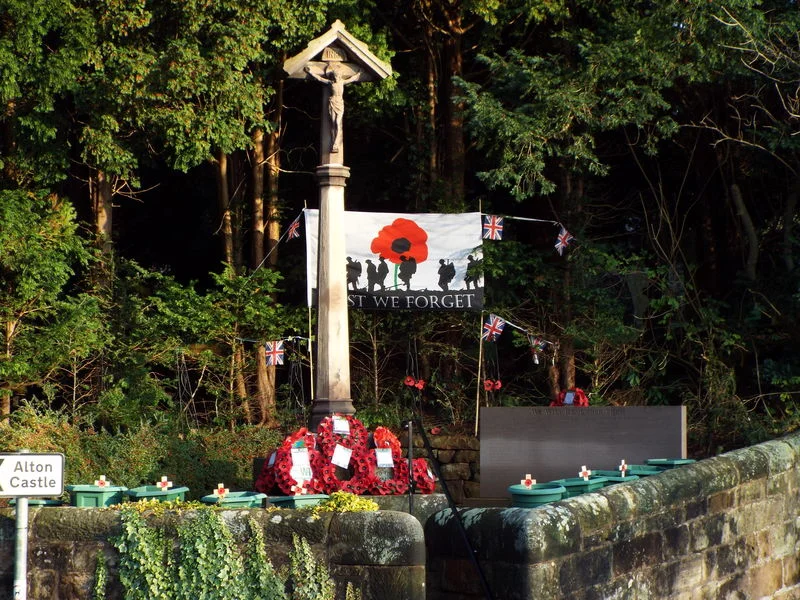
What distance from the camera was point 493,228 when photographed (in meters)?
14.8

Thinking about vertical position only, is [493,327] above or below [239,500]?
above

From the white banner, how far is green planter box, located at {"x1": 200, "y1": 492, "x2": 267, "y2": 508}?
8148 millimetres

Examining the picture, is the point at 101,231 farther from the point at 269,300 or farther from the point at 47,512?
the point at 47,512

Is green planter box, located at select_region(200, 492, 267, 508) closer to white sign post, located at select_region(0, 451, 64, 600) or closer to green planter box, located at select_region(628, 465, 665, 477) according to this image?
white sign post, located at select_region(0, 451, 64, 600)

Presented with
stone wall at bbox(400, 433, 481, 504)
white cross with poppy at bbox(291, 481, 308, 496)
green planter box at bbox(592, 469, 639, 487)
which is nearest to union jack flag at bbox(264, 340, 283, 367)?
stone wall at bbox(400, 433, 481, 504)

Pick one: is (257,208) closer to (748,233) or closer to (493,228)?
(493,228)

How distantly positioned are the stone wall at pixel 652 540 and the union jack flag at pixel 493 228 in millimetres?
7636

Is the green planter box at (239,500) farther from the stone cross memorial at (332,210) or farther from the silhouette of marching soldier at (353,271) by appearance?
the silhouette of marching soldier at (353,271)

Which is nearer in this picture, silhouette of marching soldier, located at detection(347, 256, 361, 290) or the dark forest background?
the dark forest background

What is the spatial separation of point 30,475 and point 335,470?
13.2 feet

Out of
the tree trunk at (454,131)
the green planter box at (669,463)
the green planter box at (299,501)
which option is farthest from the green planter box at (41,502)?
the tree trunk at (454,131)

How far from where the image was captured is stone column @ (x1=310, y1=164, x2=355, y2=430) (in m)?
10.7

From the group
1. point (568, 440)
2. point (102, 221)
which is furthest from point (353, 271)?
point (568, 440)

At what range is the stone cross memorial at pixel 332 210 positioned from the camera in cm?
1076
